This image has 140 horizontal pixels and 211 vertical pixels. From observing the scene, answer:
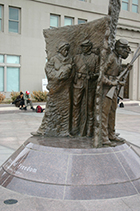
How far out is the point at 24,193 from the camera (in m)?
3.80

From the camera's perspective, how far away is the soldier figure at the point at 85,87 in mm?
5215

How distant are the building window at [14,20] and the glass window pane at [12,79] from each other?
2916 millimetres

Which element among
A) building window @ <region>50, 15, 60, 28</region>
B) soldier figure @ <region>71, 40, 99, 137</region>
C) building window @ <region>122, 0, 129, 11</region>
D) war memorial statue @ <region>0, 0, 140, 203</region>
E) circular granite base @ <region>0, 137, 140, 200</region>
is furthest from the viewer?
building window @ <region>122, 0, 129, 11</region>

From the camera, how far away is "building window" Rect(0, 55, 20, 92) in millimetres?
18516

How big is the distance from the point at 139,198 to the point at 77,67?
280cm

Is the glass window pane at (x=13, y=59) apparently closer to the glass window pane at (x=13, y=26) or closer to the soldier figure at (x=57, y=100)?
the glass window pane at (x=13, y=26)

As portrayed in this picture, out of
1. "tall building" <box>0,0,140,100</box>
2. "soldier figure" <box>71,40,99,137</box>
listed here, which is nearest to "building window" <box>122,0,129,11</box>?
"tall building" <box>0,0,140,100</box>

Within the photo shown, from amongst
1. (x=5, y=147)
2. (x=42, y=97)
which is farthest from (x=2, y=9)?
(x=5, y=147)

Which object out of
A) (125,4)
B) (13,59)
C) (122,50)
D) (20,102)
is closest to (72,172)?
(122,50)

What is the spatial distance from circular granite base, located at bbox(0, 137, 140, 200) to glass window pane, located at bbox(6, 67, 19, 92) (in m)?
15.0

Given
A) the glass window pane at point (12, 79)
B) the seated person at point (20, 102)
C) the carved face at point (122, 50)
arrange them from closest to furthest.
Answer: the carved face at point (122, 50), the seated person at point (20, 102), the glass window pane at point (12, 79)

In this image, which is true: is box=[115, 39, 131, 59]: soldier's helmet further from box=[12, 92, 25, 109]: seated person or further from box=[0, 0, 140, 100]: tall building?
box=[0, 0, 140, 100]: tall building

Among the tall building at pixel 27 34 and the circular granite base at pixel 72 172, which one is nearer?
the circular granite base at pixel 72 172

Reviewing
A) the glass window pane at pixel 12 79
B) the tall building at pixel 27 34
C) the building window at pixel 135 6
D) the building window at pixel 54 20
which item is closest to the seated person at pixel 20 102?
the tall building at pixel 27 34
